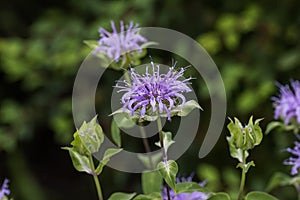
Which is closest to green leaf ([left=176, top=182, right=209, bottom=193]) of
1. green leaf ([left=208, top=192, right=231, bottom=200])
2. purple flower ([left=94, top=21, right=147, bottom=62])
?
green leaf ([left=208, top=192, right=231, bottom=200])

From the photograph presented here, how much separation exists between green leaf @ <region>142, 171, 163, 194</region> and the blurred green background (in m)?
0.64

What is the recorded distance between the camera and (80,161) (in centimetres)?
60

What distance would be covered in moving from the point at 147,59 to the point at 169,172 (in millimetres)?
976

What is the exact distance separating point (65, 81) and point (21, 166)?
12.0 inches

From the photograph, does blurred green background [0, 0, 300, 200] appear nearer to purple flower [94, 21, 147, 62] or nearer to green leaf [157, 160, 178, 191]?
purple flower [94, 21, 147, 62]

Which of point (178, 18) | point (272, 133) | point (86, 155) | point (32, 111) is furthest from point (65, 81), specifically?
point (86, 155)

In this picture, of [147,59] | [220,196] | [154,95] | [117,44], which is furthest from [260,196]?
[147,59]

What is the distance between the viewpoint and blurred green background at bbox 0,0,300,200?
140cm

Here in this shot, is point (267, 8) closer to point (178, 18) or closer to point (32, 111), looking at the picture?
point (178, 18)

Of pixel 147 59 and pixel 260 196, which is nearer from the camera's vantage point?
pixel 260 196

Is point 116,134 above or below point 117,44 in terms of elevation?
below

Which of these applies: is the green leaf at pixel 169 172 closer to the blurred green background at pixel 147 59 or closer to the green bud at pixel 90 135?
the green bud at pixel 90 135

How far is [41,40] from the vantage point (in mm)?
1587

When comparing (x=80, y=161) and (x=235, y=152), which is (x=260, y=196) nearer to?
(x=235, y=152)
